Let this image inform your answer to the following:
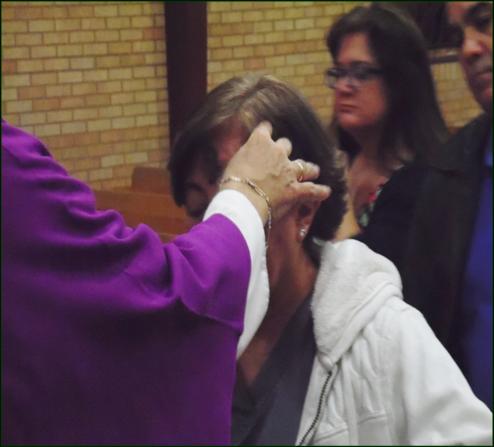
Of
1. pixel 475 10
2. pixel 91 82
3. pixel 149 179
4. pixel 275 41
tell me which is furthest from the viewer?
pixel 275 41

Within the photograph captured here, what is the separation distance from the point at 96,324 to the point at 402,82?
6.20 feet

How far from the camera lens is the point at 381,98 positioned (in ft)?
10.4

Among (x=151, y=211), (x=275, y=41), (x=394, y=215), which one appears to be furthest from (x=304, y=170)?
(x=275, y=41)

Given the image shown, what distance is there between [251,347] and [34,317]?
2.16ft

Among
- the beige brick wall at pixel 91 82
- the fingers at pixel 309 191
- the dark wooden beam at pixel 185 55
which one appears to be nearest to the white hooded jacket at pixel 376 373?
the fingers at pixel 309 191

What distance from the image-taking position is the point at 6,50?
18.7ft

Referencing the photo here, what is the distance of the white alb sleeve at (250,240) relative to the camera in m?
1.70

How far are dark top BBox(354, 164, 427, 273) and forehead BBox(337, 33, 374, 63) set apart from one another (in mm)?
545

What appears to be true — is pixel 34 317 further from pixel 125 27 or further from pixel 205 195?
pixel 125 27

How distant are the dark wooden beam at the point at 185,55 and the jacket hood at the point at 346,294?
4376 millimetres

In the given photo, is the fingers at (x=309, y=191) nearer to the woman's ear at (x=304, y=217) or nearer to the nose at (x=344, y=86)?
the woman's ear at (x=304, y=217)

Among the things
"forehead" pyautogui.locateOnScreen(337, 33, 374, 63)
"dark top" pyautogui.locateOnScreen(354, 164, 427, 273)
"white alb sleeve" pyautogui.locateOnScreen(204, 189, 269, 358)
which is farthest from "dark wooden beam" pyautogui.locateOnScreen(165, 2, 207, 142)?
"white alb sleeve" pyautogui.locateOnScreen(204, 189, 269, 358)

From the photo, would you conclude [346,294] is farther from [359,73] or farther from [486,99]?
[359,73]

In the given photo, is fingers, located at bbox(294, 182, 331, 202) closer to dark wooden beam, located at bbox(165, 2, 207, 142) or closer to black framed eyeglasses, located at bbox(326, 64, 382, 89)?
black framed eyeglasses, located at bbox(326, 64, 382, 89)
